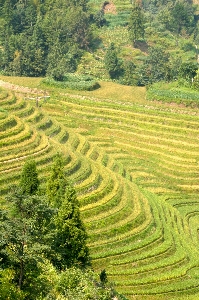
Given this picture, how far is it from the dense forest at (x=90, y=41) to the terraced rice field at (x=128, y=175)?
15423 millimetres

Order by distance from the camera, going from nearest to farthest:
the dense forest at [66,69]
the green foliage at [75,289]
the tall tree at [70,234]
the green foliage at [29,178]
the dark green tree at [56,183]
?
the green foliage at [75,289] < the dense forest at [66,69] < the tall tree at [70,234] < the green foliage at [29,178] < the dark green tree at [56,183]

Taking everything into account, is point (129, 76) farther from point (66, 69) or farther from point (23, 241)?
point (23, 241)

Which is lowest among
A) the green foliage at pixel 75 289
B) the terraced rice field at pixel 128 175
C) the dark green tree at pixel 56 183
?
the terraced rice field at pixel 128 175

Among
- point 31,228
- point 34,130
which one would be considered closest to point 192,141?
point 34,130

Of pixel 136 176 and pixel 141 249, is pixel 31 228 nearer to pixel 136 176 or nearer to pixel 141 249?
pixel 141 249

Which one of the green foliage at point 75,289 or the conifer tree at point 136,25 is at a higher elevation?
the conifer tree at point 136,25

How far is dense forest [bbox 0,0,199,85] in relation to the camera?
84.6 meters

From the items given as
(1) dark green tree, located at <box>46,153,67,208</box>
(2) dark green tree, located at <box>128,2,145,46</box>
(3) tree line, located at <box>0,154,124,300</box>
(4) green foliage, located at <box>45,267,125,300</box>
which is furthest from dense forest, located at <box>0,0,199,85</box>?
(4) green foliage, located at <box>45,267,125,300</box>

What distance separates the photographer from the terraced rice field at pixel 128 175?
30875 mm

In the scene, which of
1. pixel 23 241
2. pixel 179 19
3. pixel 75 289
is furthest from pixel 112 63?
pixel 75 289

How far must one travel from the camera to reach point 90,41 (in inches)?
3893

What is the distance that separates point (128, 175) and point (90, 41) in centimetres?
5809

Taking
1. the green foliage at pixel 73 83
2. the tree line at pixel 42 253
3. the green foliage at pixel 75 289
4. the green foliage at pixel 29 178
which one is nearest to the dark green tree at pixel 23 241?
the tree line at pixel 42 253

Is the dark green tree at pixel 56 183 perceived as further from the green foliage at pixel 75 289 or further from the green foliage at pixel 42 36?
the green foliage at pixel 42 36
